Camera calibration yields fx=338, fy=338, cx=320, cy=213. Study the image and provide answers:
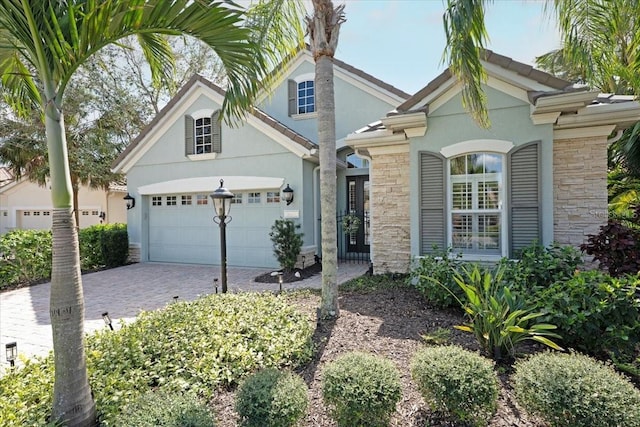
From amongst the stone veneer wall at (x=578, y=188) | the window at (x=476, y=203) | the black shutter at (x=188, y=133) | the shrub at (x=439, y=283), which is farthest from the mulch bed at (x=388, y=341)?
the black shutter at (x=188, y=133)

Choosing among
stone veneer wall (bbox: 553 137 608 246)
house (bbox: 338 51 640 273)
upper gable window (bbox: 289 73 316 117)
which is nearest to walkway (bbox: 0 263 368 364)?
house (bbox: 338 51 640 273)

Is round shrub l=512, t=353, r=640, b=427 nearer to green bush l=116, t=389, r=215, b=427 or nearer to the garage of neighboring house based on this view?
green bush l=116, t=389, r=215, b=427

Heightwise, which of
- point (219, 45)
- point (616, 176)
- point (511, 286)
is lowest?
point (511, 286)

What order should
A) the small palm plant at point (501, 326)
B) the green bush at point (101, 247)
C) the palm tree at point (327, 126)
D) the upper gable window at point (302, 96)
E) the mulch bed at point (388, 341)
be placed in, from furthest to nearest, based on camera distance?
the upper gable window at point (302, 96), the green bush at point (101, 247), the palm tree at point (327, 126), the small palm plant at point (501, 326), the mulch bed at point (388, 341)

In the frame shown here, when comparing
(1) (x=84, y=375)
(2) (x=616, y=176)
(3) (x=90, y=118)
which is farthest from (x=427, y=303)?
(3) (x=90, y=118)

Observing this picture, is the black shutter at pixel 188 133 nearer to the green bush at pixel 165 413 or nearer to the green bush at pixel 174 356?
the green bush at pixel 174 356

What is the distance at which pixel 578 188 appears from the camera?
718 cm

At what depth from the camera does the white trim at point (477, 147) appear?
7054 mm

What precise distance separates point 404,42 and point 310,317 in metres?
6.27

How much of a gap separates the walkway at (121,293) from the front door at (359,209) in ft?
4.31

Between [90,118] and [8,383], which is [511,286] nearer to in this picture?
[8,383]

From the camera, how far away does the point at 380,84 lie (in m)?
12.7

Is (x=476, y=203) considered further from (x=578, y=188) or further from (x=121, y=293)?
(x=121, y=293)

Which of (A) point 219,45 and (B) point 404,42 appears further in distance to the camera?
(B) point 404,42
